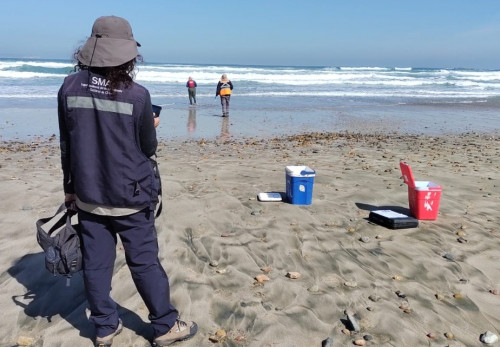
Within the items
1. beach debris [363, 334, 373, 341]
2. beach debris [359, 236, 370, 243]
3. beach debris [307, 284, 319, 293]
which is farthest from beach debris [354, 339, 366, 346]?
beach debris [359, 236, 370, 243]

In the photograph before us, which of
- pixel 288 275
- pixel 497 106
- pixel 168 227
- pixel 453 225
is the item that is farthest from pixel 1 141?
pixel 497 106

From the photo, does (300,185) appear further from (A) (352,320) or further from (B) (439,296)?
(A) (352,320)

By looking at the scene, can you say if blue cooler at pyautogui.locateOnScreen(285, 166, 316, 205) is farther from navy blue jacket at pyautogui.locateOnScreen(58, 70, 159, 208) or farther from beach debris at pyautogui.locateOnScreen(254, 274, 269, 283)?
navy blue jacket at pyautogui.locateOnScreen(58, 70, 159, 208)

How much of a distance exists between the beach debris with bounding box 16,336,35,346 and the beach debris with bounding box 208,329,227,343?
120 centimetres

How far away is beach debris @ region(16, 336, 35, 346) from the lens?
299cm

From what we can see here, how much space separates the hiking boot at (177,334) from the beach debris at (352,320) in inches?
44.1

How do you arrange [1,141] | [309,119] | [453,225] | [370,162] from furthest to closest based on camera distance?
[309,119] < [1,141] < [370,162] < [453,225]

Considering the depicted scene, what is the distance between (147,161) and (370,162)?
21.3 ft

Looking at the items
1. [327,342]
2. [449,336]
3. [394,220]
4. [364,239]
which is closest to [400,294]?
[449,336]

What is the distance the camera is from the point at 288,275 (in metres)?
3.95

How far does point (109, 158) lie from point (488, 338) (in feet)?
9.23

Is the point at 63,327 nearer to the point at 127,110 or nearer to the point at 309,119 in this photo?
the point at 127,110

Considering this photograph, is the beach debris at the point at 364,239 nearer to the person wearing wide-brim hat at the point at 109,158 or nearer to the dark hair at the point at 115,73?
the person wearing wide-brim hat at the point at 109,158

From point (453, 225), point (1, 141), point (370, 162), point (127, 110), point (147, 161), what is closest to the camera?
point (127, 110)
